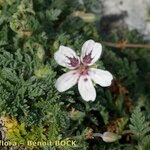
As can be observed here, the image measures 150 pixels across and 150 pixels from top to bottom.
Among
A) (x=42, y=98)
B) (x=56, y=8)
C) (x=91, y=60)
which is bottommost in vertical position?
(x=42, y=98)

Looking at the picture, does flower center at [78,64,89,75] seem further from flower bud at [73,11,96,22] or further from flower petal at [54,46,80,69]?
flower bud at [73,11,96,22]

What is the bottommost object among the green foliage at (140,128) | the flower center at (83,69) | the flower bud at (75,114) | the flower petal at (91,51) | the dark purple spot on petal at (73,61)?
the green foliage at (140,128)

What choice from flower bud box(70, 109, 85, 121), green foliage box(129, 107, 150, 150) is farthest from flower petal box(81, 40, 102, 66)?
green foliage box(129, 107, 150, 150)

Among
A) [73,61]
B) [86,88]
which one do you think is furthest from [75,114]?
[73,61]

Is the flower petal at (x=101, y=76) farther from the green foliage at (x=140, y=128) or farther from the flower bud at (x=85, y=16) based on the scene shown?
the flower bud at (x=85, y=16)

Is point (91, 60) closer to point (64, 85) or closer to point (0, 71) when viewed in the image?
point (64, 85)

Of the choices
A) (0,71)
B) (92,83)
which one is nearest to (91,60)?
(92,83)

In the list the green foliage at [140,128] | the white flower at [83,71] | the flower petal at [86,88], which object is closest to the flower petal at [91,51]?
the white flower at [83,71]

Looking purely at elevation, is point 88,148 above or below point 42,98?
below
